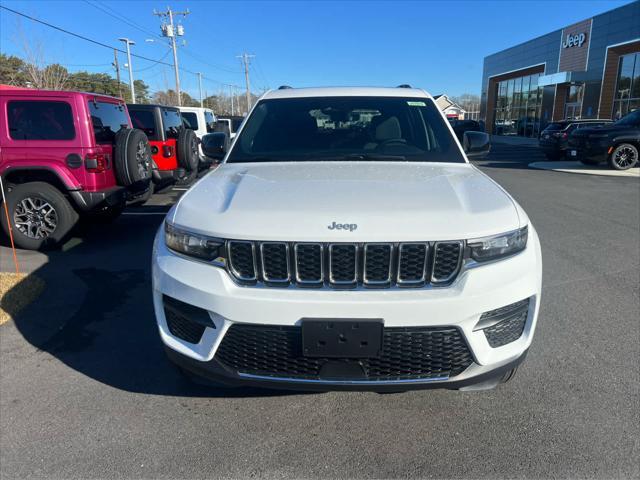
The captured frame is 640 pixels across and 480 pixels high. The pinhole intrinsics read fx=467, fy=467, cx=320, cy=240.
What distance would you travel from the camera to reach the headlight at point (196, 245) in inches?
88.0

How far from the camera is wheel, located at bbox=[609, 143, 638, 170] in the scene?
14547 millimetres

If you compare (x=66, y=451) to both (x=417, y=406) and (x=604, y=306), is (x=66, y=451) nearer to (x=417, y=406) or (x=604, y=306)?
(x=417, y=406)

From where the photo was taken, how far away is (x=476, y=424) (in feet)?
8.51

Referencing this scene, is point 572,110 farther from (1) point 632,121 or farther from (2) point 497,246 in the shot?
(2) point 497,246

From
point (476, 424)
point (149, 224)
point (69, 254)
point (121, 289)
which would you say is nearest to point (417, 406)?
point (476, 424)

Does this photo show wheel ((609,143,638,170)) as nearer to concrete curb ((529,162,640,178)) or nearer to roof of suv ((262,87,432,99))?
concrete curb ((529,162,640,178))

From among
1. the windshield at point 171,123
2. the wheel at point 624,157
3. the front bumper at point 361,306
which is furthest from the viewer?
the wheel at point 624,157

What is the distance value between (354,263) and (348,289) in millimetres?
123

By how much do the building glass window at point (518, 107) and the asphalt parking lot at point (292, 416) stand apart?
37.2 metres

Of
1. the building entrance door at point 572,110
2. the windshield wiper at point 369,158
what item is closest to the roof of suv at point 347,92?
the windshield wiper at point 369,158

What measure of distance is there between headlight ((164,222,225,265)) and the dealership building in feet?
98.4

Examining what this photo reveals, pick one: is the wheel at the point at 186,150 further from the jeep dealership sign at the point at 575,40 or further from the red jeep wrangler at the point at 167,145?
the jeep dealership sign at the point at 575,40

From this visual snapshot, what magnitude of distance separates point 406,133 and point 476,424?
224 centimetres

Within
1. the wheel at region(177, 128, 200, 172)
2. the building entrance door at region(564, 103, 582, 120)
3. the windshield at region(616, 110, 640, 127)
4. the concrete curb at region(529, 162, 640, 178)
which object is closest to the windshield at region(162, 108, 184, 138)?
the wheel at region(177, 128, 200, 172)
